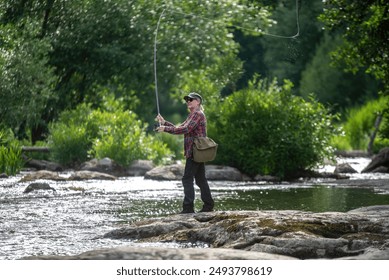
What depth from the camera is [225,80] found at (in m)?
33.8

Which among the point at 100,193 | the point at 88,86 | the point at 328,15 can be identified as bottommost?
the point at 100,193

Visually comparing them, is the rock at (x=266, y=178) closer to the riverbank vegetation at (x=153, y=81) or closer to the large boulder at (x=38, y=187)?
the riverbank vegetation at (x=153, y=81)

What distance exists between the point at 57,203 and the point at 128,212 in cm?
187

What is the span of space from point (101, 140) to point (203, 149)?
1495 cm

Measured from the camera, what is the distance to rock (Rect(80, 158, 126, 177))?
23406 millimetres

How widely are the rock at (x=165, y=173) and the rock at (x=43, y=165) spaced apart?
3983mm

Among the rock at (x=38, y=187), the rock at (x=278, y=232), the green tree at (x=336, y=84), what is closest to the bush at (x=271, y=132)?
the rock at (x=38, y=187)

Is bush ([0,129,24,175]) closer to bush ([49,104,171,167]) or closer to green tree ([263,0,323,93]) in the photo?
bush ([49,104,171,167])

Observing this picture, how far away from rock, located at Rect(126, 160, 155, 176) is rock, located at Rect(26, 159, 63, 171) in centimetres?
237

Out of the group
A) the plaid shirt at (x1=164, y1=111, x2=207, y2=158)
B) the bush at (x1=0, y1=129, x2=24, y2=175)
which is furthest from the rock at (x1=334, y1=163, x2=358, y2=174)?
the plaid shirt at (x1=164, y1=111, x2=207, y2=158)

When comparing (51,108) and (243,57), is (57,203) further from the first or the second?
(243,57)

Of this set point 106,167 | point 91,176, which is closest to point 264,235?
point 91,176

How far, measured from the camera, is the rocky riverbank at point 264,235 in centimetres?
689
